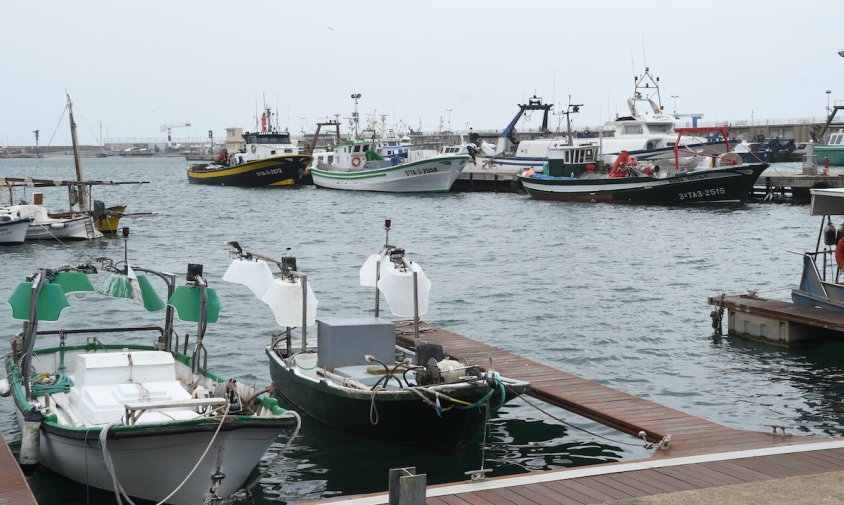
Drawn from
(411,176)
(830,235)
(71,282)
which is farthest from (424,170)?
(71,282)

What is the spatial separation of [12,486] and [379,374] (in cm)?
504

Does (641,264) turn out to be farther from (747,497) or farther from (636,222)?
(747,497)

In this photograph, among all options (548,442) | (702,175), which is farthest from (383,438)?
(702,175)

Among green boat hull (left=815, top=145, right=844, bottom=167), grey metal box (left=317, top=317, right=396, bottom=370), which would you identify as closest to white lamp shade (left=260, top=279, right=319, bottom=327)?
grey metal box (left=317, top=317, right=396, bottom=370)

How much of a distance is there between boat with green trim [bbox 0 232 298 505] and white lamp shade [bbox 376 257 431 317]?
2646 millimetres

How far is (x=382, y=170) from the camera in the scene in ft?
228

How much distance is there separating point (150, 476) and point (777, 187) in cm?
5100

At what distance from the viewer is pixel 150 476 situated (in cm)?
1070

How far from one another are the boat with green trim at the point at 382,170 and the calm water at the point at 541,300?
8801 mm

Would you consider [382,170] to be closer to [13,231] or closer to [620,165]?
[620,165]

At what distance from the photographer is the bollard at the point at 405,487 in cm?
809

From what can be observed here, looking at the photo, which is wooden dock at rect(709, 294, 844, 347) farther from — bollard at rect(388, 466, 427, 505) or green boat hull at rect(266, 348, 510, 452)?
bollard at rect(388, 466, 427, 505)

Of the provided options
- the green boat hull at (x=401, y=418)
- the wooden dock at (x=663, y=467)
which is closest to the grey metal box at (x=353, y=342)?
the green boat hull at (x=401, y=418)

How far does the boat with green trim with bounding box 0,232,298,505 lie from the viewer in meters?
10.4
